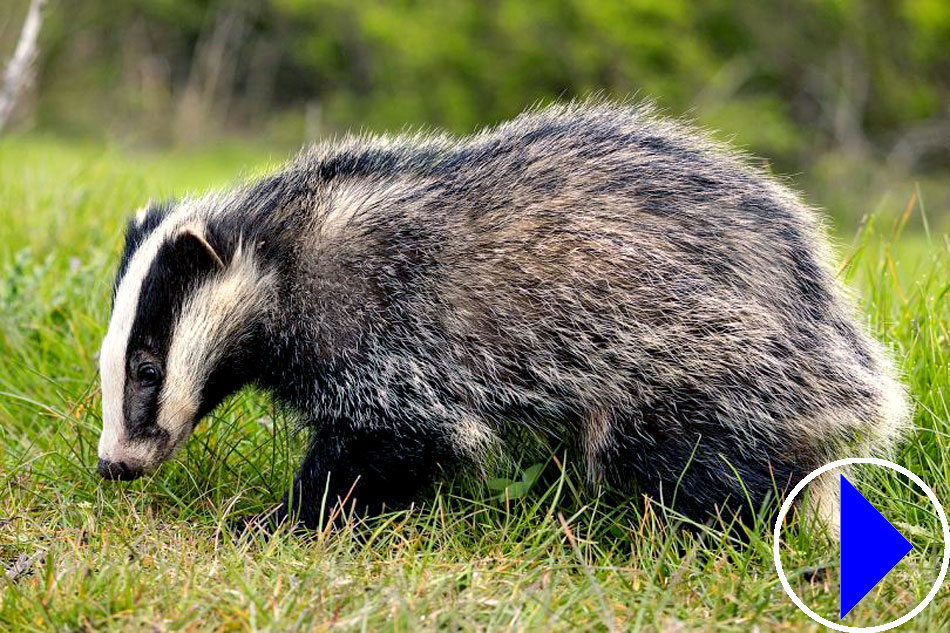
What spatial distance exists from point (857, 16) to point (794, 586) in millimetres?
12991

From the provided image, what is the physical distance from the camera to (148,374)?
3.89 metres

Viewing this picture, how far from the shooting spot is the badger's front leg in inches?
154

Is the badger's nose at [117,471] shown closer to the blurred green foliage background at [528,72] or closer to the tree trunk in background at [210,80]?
the blurred green foliage background at [528,72]

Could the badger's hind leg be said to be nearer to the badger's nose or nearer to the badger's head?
the badger's head

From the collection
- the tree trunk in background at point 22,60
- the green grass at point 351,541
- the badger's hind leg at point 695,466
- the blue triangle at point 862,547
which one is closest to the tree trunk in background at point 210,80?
the tree trunk in background at point 22,60

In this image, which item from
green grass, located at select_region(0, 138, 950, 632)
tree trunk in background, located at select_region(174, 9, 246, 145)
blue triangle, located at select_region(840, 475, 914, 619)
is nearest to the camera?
green grass, located at select_region(0, 138, 950, 632)

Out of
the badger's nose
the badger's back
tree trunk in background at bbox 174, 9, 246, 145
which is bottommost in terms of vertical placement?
tree trunk in background at bbox 174, 9, 246, 145

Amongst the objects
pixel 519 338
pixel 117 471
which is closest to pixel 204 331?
pixel 117 471

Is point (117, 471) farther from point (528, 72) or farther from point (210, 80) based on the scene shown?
point (528, 72)

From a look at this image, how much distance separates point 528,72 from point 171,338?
14.2 m

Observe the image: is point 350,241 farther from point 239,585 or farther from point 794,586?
point 794,586

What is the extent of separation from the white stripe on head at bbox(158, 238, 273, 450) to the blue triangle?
201cm

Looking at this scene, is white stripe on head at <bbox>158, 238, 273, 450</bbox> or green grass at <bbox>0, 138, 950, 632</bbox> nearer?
green grass at <bbox>0, 138, 950, 632</bbox>

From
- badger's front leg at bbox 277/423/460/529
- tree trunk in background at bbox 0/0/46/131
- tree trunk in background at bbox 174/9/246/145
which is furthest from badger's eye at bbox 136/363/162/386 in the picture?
tree trunk in background at bbox 174/9/246/145
